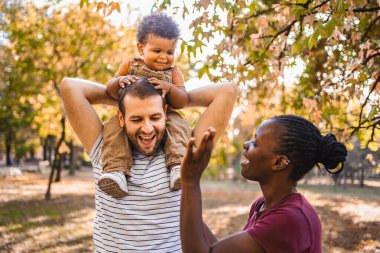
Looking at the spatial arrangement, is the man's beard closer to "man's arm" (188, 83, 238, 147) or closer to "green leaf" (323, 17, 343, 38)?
"man's arm" (188, 83, 238, 147)

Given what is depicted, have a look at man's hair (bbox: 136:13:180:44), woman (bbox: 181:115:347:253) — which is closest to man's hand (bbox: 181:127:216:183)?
woman (bbox: 181:115:347:253)

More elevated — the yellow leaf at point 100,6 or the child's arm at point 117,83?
the yellow leaf at point 100,6

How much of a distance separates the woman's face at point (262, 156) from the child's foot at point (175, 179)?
0.31 metres

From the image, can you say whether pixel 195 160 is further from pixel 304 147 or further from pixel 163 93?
pixel 163 93

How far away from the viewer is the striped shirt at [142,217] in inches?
80.8

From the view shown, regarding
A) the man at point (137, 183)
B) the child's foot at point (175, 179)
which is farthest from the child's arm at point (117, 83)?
the child's foot at point (175, 179)

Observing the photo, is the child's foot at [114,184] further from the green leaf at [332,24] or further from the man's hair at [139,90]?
the green leaf at [332,24]

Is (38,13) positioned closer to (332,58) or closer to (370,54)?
(332,58)

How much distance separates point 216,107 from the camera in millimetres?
2408

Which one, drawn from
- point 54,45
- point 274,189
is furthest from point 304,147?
point 54,45

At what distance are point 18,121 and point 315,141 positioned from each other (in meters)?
25.7

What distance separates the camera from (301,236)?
5.58 ft

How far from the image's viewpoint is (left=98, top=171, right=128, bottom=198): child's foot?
2.03 m

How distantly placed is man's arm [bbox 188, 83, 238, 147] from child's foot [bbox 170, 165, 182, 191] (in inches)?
11.5
